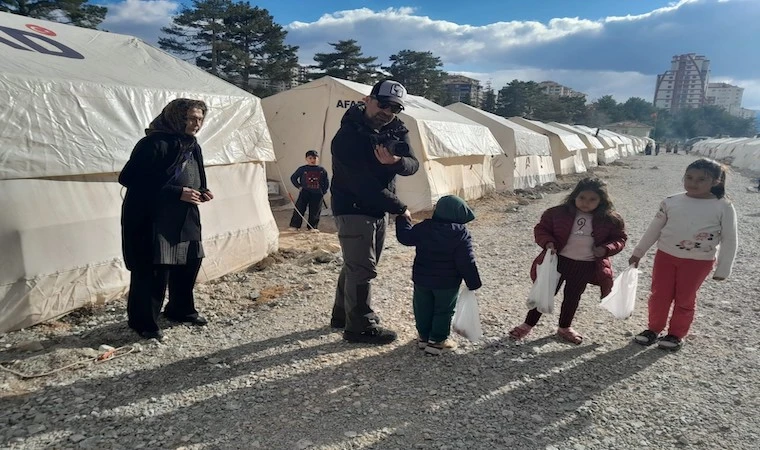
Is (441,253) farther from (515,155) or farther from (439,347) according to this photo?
(515,155)

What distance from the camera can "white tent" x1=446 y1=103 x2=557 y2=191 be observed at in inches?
605

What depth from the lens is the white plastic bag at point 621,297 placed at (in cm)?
375

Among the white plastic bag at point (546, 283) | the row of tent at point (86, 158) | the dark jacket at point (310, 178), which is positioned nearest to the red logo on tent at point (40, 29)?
the row of tent at point (86, 158)

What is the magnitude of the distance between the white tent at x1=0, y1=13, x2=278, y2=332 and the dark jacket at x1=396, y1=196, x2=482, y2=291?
2.79 meters

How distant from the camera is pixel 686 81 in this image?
475 ft

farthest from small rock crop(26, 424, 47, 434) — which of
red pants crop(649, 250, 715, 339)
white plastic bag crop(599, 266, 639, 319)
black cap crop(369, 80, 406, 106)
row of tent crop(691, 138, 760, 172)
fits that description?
row of tent crop(691, 138, 760, 172)

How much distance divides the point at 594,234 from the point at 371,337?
191 cm

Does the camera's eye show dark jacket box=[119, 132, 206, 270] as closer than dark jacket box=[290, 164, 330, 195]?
Yes

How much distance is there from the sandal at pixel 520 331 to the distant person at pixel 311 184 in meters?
4.88

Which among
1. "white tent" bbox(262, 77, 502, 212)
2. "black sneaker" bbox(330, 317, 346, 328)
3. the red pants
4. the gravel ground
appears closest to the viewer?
the gravel ground

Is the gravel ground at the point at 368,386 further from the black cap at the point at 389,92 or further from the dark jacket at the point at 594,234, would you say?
the black cap at the point at 389,92

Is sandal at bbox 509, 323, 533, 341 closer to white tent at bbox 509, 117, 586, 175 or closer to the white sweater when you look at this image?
the white sweater

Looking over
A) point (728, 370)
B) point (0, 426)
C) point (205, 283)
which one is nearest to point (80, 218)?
point (205, 283)

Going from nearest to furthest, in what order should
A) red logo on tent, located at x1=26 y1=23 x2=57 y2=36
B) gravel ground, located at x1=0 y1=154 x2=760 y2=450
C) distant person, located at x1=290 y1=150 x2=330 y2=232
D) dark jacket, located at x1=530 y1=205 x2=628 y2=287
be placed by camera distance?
gravel ground, located at x1=0 y1=154 x2=760 y2=450 → dark jacket, located at x1=530 y1=205 x2=628 y2=287 → red logo on tent, located at x1=26 y1=23 x2=57 y2=36 → distant person, located at x1=290 y1=150 x2=330 y2=232
